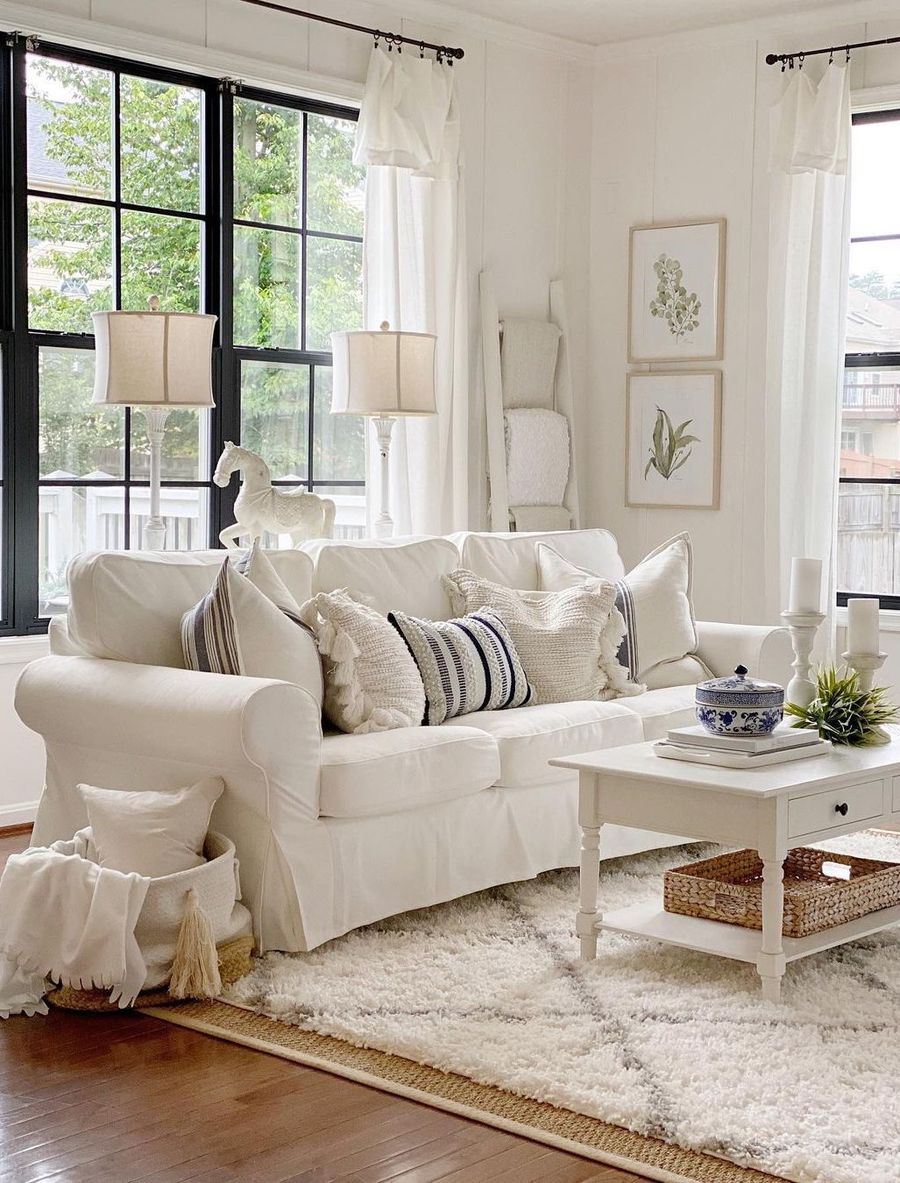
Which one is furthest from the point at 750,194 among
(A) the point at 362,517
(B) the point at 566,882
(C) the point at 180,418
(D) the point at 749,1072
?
(D) the point at 749,1072

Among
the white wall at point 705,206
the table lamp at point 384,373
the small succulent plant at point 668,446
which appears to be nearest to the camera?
the table lamp at point 384,373

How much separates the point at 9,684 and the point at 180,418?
3.66 feet

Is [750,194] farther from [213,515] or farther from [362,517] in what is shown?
[213,515]

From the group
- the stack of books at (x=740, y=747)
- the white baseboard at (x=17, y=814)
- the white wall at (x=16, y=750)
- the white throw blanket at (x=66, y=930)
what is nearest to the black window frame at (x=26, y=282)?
the white wall at (x=16, y=750)

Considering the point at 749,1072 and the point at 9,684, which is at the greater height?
the point at 9,684

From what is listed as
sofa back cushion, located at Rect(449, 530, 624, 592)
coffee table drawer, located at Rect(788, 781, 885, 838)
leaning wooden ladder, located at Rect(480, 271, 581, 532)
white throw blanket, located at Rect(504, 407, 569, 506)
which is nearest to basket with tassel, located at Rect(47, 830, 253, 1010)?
coffee table drawer, located at Rect(788, 781, 885, 838)

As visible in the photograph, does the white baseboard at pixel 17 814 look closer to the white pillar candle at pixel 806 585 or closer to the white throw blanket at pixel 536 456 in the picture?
the white throw blanket at pixel 536 456

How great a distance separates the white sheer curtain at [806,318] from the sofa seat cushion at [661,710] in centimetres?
153

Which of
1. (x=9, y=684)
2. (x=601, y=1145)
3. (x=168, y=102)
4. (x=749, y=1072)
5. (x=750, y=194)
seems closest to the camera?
(x=601, y=1145)

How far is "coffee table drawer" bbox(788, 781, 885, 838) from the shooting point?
3.21m

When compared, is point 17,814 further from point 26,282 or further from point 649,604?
point 649,604

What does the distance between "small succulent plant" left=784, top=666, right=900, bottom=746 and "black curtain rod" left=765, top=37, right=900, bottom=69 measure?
3057mm

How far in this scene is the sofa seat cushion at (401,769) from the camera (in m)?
3.51

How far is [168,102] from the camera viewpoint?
5172 millimetres
